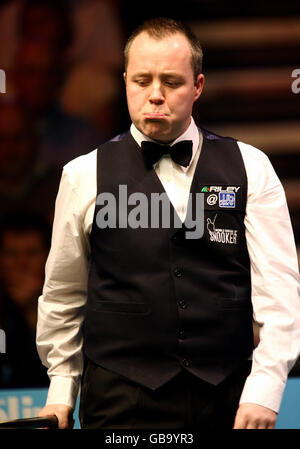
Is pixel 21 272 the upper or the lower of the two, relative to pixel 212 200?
lower

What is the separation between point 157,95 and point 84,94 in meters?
2.07

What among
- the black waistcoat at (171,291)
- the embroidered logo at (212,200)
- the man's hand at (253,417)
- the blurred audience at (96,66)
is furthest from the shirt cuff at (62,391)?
the blurred audience at (96,66)

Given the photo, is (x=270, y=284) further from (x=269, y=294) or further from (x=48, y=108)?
(x=48, y=108)

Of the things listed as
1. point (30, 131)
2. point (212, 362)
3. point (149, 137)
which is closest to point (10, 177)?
point (30, 131)

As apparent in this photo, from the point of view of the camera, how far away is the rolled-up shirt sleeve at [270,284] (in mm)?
2137

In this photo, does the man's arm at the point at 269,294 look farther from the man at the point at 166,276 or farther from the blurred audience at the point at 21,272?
the blurred audience at the point at 21,272

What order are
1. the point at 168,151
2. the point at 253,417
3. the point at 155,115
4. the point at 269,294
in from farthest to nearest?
the point at 168,151 < the point at 155,115 < the point at 269,294 < the point at 253,417

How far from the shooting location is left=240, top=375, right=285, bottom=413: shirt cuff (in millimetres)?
2109

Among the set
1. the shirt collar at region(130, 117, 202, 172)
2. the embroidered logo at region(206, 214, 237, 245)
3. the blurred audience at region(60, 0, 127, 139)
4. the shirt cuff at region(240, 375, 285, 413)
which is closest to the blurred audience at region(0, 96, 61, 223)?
the blurred audience at region(60, 0, 127, 139)

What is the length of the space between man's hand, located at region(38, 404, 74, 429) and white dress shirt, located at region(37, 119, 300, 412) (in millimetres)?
20

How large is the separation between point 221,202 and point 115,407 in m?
0.65

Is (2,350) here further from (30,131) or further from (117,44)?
(117,44)

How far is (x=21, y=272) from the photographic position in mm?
4332

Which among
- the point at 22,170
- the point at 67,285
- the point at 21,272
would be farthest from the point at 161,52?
the point at 21,272
